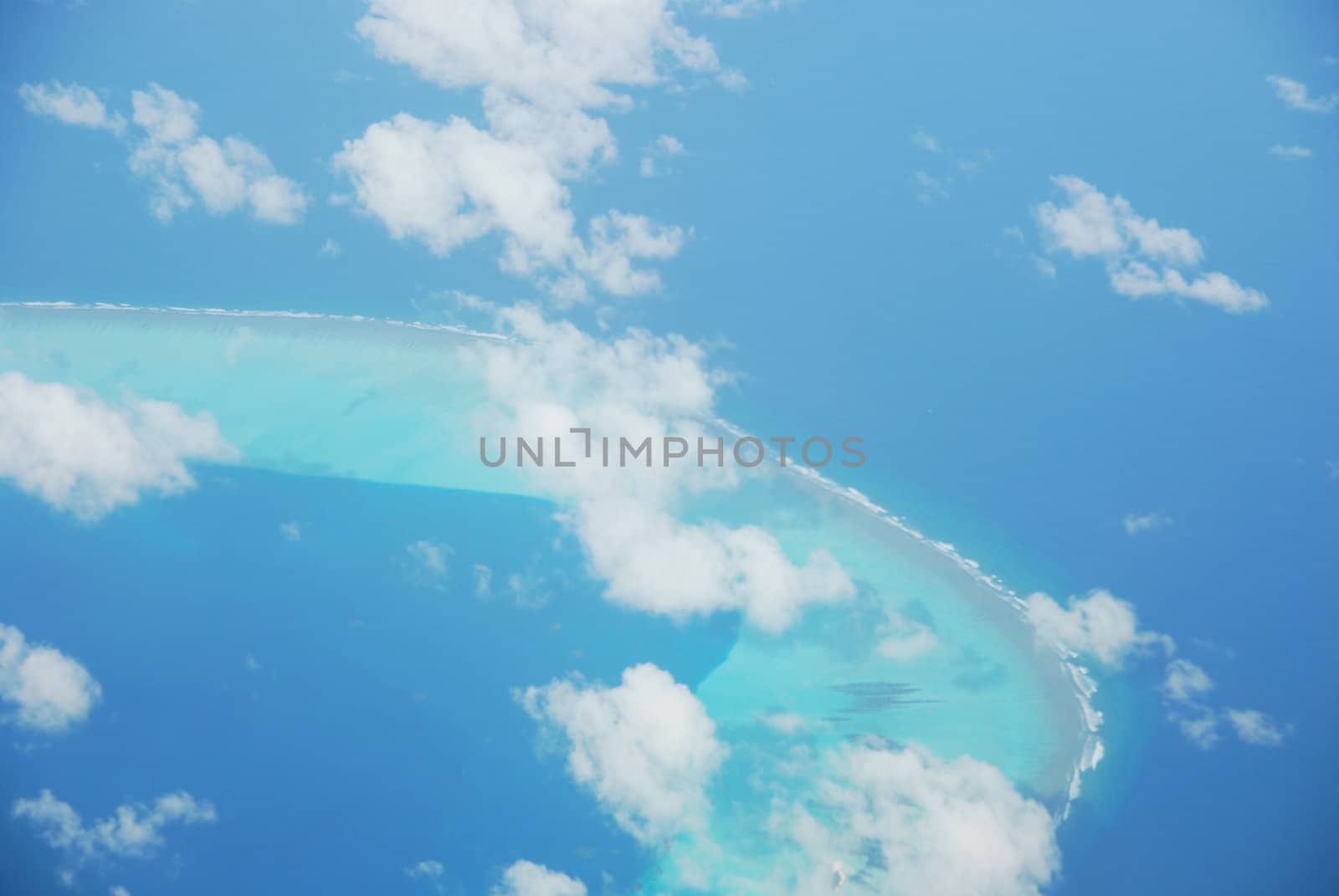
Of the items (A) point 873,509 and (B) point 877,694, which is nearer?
(B) point 877,694

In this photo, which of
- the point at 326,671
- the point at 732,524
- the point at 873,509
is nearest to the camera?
the point at 326,671

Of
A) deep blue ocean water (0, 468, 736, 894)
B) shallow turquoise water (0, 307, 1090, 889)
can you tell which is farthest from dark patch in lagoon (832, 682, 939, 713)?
deep blue ocean water (0, 468, 736, 894)

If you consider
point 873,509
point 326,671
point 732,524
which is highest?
point 873,509

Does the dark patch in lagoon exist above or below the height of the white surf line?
below

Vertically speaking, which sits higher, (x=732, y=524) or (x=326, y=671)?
(x=732, y=524)

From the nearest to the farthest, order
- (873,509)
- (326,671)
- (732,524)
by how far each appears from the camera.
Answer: (326,671)
(732,524)
(873,509)

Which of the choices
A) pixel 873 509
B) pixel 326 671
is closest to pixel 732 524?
pixel 873 509

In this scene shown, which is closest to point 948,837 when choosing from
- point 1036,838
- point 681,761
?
point 1036,838

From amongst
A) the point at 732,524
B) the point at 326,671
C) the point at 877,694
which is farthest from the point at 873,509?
the point at 326,671

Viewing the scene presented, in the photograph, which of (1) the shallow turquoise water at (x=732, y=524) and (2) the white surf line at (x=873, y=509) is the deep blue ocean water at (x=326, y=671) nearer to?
(1) the shallow turquoise water at (x=732, y=524)

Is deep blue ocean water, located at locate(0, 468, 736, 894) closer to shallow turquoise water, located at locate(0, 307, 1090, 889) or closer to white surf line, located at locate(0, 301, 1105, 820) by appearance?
shallow turquoise water, located at locate(0, 307, 1090, 889)

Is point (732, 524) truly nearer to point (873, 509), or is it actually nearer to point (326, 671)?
point (873, 509)
